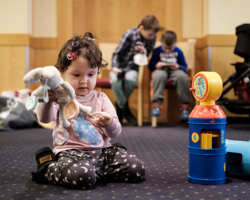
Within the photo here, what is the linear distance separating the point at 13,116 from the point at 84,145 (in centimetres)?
151

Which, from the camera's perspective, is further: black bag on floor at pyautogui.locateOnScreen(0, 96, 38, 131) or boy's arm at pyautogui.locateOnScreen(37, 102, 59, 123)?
black bag on floor at pyautogui.locateOnScreen(0, 96, 38, 131)

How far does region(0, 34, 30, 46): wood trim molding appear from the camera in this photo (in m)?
2.69

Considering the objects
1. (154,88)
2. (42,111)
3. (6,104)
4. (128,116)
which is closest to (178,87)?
(154,88)

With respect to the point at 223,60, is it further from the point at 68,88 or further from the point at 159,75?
the point at 68,88

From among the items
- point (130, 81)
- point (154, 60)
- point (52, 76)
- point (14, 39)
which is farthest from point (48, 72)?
point (14, 39)

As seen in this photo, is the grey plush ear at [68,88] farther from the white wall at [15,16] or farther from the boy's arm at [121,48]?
the white wall at [15,16]

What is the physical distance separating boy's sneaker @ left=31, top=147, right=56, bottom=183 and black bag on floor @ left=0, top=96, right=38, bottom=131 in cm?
141

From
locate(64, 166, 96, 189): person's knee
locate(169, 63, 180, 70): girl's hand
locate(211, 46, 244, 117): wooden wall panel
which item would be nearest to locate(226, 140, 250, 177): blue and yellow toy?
locate(64, 166, 96, 189): person's knee

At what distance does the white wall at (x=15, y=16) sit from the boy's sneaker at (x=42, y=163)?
6.79ft

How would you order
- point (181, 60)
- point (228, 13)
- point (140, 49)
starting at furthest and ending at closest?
1. point (228, 13)
2. point (181, 60)
3. point (140, 49)

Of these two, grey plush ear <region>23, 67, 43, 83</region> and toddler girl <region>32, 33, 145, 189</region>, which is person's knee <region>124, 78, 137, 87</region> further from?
grey plush ear <region>23, 67, 43, 83</region>

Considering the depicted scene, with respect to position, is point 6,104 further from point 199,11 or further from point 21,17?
point 199,11

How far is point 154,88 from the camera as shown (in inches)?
90.1

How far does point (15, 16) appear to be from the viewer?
105 inches
